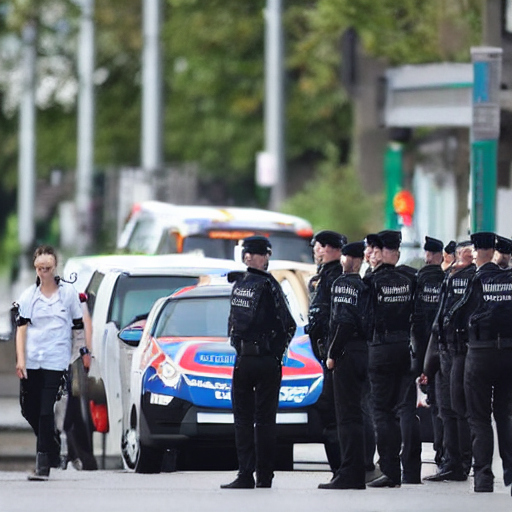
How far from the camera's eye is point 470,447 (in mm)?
15750

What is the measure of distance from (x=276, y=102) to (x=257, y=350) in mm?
24969

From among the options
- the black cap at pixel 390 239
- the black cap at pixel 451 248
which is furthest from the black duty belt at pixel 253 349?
the black cap at pixel 451 248

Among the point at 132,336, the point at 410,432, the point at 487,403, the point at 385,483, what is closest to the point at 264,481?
the point at 385,483

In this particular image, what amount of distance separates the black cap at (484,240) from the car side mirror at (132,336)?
4043mm

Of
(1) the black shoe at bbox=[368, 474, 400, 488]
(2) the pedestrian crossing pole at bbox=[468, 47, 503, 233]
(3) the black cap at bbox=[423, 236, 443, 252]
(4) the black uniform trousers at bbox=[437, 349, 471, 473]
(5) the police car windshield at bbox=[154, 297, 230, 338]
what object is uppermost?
(2) the pedestrian crossing pole at bbox=[468, 47, 503, 233]

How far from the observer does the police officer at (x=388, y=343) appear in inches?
576

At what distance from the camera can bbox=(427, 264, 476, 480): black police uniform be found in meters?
14.5

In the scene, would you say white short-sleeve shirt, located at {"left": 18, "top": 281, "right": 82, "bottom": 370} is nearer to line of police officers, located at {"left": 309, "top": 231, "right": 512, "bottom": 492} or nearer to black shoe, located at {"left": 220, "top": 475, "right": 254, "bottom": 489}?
black shoe, located at {"left": 220, "top": 475, "right": 254, "bottom": 489}

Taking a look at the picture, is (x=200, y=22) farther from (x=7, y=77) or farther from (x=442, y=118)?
(x=442, y=118)

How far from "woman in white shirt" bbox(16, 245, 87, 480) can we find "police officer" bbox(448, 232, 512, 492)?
2814mm

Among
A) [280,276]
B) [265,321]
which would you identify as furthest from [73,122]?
[265,321]

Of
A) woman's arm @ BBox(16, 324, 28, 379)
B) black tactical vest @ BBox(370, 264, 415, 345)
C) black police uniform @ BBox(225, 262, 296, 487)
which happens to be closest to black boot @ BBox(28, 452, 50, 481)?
woman's arm @ BBox(16, 324, 28, 379)

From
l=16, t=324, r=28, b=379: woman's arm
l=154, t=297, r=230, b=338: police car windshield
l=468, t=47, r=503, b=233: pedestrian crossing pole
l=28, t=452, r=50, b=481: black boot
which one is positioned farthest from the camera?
l=468, t=47, r=503, b=233: pedestrian crossing pole

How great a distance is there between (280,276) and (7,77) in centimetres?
3982
